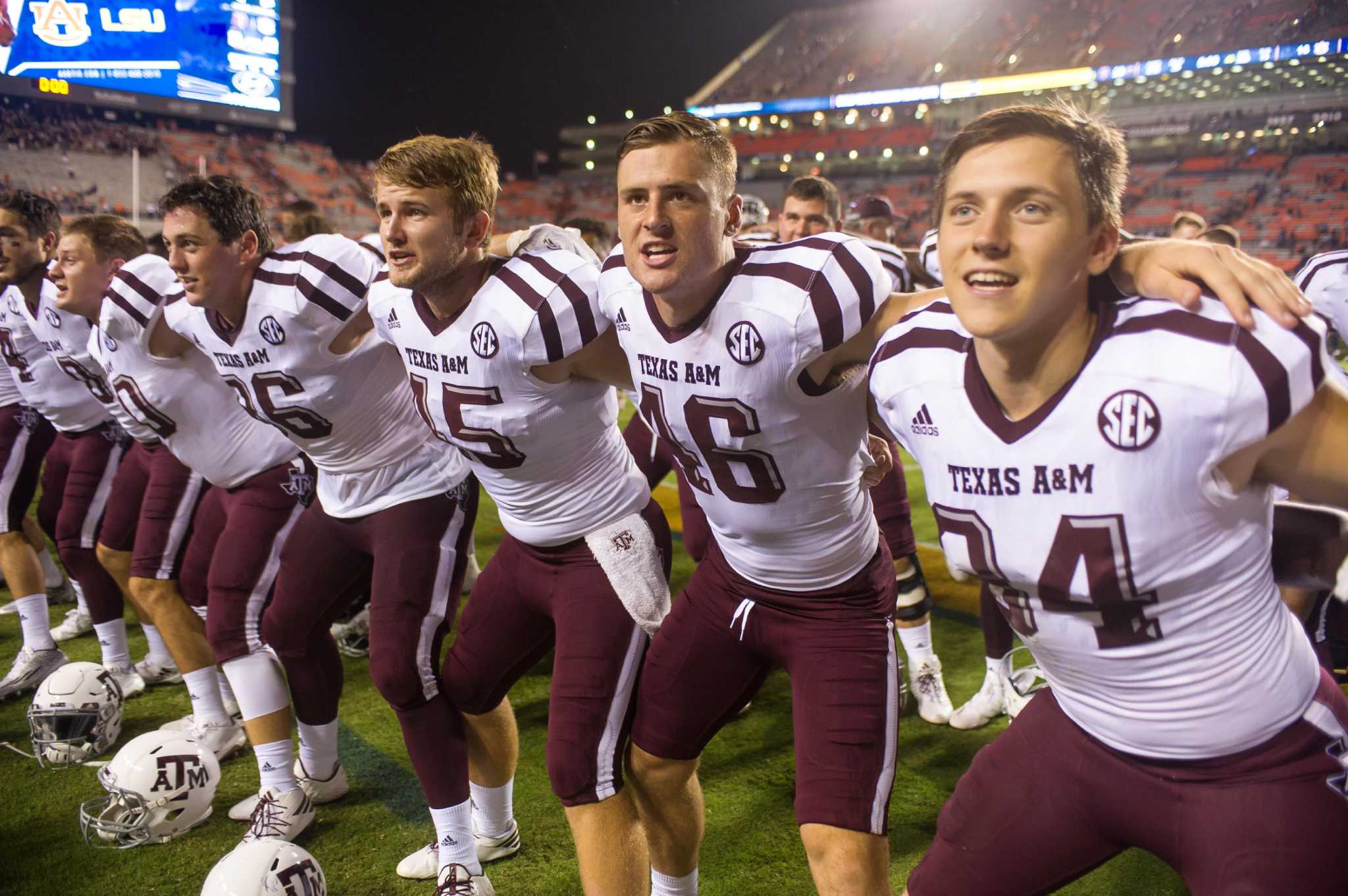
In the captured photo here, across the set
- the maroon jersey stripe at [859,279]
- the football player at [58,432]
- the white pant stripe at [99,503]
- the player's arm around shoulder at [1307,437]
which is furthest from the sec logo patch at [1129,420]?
the football player at [58,432]

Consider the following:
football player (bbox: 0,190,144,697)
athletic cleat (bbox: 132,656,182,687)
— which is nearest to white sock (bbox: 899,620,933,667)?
athletic cleat (bbox: 132,656,182,687)

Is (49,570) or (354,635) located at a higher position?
(49,570)

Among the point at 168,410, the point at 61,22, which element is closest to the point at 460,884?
the point at 168,410

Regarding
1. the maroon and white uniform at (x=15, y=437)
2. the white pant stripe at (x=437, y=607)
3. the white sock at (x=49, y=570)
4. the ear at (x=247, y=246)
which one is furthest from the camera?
the white sock at (x=49, y=570)

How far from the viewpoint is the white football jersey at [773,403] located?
217cm

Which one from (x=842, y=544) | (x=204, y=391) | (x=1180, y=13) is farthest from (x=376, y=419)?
(x=1180, y=13)

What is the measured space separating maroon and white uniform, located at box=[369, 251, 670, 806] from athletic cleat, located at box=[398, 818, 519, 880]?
0.52 m

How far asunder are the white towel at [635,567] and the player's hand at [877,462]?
2.12 ft

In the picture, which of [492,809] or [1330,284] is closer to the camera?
[492,809]

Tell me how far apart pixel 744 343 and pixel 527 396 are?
76 cm

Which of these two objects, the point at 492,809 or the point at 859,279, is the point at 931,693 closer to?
the point at 492,809

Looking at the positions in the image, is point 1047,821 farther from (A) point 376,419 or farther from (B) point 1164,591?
(A) point 376,419

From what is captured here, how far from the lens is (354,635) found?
511 centimetres

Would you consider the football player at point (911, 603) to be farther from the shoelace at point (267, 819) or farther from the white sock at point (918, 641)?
the shoelace at point (267, 819)
